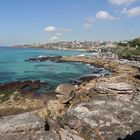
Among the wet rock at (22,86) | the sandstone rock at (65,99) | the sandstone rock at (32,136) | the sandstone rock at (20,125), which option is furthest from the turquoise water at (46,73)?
the sandstone rock at (32,136)

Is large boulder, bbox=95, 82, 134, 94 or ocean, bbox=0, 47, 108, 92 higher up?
large boulder, bbox=95, 82, 134, 94

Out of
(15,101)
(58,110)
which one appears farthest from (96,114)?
(15,101)

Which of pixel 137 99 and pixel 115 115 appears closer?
pixel 115 115

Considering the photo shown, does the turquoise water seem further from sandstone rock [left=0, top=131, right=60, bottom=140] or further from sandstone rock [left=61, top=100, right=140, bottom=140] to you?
sandstone rock [left=0, top=131, right=60, bottom=140]

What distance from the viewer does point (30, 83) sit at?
4716cm

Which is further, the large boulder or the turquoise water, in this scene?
the turquoise water

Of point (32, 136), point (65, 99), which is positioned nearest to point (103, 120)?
point (32, 136)

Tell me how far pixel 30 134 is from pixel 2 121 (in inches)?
77.4

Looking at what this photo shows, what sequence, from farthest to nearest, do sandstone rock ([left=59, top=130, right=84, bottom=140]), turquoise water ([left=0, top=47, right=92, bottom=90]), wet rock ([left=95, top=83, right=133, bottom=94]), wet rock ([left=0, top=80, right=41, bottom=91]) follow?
turquoise water ([left=0, top=47, right=92, bottom=90]), wet rock ([left=0, top=80, right=41, bottom=91]), wet rock ([left=95, top=83, right=133, bottom=94]), sandstone rock ([left=59, top=130, right=84, bottom=140])

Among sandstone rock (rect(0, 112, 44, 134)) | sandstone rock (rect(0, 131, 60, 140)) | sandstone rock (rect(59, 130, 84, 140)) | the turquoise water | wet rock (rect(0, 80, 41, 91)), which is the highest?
sandstone rock (rect(0, 112, 44, 134))

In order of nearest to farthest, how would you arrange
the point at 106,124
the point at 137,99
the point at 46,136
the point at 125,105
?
1. the point at 46,136
2. the point at 106,124
3. the point at 125,105
4. the point at 137,99

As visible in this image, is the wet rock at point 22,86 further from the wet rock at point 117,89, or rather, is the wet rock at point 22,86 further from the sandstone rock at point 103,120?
the sandstone rock at point 103,120

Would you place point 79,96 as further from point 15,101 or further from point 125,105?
point 15,101

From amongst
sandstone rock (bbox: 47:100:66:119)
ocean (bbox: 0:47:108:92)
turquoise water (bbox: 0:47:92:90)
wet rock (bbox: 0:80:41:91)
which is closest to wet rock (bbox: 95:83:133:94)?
sandstone rock (bbox: 47:100:66:119)
